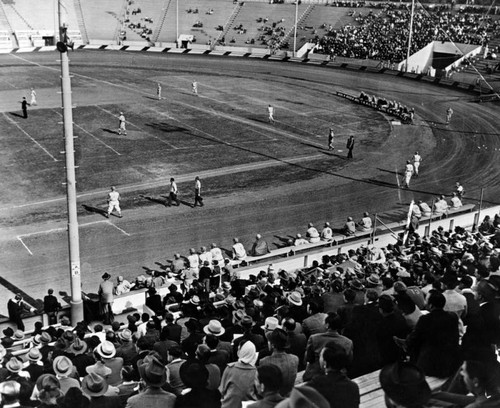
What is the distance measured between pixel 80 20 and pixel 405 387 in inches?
3335

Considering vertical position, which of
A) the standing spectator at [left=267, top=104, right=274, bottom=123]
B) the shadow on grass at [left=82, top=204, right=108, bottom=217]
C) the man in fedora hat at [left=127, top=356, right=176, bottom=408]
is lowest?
the shadow on grass at [left=82, top=204, right=108, bottom=217]

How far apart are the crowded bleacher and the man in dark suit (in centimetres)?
1

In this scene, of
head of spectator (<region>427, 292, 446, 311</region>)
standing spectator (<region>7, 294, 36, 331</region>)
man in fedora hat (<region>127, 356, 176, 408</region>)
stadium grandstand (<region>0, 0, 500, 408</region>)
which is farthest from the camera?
standing spectator (<region>7, 294, 36, 331</region>)

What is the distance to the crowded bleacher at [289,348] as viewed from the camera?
19.8ft

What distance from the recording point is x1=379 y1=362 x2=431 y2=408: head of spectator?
5.36 m

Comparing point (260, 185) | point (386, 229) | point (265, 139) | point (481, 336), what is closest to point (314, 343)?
point (481, 336)

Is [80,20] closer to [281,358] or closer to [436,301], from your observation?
[281,358]

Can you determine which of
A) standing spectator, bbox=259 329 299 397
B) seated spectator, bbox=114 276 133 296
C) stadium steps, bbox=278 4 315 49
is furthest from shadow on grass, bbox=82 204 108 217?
stadium steps, bbox=278 4 315 49

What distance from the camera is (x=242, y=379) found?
7410 mm

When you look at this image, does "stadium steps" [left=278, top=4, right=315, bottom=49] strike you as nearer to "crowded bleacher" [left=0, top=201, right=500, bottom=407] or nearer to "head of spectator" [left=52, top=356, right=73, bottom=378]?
"crowded bleacher" [left=0, top=201, right=500, bottom=407]

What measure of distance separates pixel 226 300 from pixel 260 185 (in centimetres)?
1688

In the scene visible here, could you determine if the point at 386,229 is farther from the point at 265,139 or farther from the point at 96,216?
the point at 265,139

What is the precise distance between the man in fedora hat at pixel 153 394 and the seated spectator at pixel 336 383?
4.66 feet

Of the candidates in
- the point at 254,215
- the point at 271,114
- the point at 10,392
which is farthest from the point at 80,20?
the point at 10,392
